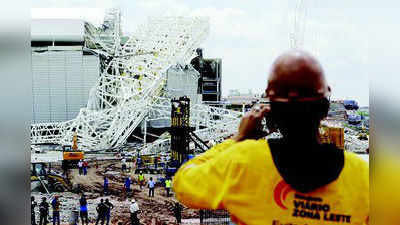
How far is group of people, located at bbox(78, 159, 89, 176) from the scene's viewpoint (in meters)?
5.46

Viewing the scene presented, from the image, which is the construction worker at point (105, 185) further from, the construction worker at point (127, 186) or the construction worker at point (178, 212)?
the construction worker at point (178, 212)

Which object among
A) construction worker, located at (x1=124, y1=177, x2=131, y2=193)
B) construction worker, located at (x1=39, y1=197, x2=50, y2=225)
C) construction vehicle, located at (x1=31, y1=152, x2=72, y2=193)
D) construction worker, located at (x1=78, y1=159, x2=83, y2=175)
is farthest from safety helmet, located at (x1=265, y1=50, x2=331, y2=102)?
construction worker, located at (x1=78, y1=159, x2=83, y2=175)

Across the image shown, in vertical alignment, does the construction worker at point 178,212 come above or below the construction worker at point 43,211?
below

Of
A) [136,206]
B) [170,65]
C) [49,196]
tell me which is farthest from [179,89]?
[49,196]

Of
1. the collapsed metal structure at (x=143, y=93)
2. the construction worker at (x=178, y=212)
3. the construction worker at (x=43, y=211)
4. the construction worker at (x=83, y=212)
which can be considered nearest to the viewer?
the construction worker at (x=43, y=211)

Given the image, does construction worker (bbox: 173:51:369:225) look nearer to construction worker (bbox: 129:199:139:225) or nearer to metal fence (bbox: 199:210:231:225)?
metal fence (bbox: 199:210:231:225)

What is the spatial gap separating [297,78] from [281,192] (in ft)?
0.69

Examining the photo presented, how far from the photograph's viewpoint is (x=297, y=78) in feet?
2.27

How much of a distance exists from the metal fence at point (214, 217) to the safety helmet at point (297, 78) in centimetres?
→ 352

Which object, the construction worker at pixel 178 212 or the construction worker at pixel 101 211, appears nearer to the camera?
the construction worker at pixel 101 211

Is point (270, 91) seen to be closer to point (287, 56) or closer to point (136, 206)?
point (287, 56)

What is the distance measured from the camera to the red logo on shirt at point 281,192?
71 cm

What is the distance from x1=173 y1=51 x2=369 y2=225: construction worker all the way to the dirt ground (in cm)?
383

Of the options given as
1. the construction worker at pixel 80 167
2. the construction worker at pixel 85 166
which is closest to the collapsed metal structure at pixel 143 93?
the construction worker at pixel 80 167
